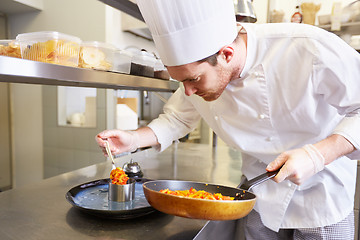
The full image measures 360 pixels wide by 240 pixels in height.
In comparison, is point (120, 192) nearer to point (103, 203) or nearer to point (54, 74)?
point (103, 203)

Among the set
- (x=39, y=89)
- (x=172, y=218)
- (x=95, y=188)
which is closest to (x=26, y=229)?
(x=95, y=188)

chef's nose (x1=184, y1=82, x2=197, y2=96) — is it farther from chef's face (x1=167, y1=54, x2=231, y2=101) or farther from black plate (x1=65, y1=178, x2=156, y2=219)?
black plate (x1=65, y1=178, x2=156, y2=219)

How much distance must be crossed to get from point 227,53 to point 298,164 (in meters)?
0.45

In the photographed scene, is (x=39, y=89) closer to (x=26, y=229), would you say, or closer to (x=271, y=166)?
(x=26, y=229)

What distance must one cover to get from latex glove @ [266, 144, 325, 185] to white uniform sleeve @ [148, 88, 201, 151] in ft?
2.08

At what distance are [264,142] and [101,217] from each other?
2.26ft

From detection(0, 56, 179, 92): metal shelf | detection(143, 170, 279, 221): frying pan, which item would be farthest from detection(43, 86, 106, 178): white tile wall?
detection(143, 170, 279, 221): frying pan

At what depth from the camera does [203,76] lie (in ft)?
3.24

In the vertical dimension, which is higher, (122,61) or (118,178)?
(122,61)

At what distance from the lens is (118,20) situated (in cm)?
353

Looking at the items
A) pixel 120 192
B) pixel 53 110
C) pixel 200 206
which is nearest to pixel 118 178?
pixel 120 192

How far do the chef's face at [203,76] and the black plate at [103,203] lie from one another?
43 cm

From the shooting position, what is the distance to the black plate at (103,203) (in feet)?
2.86

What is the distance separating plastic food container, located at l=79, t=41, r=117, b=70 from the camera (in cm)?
90
